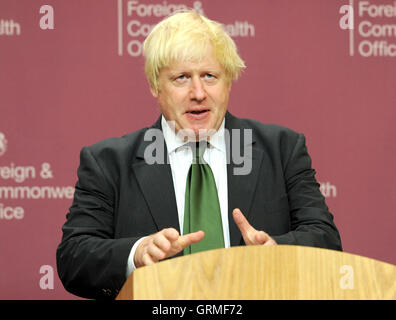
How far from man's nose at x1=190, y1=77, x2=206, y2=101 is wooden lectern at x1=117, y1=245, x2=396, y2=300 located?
881 millimetres

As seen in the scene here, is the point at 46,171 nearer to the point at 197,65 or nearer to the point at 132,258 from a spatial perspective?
the point at 197,65

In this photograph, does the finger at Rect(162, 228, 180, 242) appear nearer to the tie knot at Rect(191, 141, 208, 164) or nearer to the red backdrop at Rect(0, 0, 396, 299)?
the tie knot at Rect(191, 141, 208, 164)

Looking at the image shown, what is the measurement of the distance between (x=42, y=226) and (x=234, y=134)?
132 cm

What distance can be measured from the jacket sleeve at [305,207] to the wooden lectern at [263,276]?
0.53 metres

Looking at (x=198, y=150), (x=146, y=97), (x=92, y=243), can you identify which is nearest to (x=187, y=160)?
(x=198, y=150)

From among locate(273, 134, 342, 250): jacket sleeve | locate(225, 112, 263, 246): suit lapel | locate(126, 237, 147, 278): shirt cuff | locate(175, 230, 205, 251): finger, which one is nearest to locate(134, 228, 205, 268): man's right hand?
locate(175, 230, 205, 251): finger

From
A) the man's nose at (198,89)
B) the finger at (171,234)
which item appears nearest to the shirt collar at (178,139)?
the man's nose at (198,89)

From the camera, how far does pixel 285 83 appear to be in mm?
3033

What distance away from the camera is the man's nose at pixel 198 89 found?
6.15ft

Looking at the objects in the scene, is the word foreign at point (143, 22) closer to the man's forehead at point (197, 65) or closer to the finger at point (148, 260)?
the man's forehead at point (197, 65)

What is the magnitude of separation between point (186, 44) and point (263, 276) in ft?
3.20
